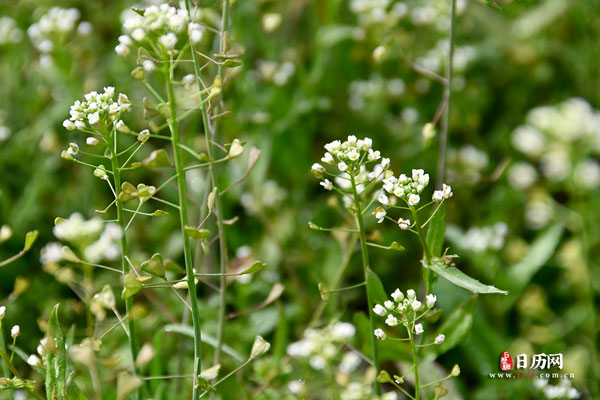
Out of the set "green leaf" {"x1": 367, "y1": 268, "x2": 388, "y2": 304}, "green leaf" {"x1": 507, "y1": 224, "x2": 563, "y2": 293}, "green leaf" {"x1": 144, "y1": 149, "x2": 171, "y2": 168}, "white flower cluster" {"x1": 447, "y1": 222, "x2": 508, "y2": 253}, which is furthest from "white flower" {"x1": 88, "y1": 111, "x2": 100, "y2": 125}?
"green leaf" {"x1": 507, "y1": 224, "x2": 563, "y2": 293}

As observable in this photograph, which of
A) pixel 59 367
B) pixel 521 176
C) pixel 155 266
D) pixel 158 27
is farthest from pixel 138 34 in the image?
pixel 521 176

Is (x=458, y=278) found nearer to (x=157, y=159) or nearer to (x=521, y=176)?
(x=157, y=159)

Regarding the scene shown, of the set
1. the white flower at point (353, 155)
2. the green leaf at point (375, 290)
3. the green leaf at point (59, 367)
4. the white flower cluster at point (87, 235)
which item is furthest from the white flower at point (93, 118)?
the green leaf at point (375, 290)

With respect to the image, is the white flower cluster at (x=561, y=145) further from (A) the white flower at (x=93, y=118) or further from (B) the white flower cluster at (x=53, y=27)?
(B) the white flower cluster at (x=53, y=27)

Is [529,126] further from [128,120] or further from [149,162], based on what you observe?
[149,162]

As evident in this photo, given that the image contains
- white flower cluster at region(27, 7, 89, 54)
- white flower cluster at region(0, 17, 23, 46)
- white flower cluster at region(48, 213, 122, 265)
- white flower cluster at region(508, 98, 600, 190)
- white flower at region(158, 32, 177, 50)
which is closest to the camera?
white flower at region(158, 32, 177, 50)

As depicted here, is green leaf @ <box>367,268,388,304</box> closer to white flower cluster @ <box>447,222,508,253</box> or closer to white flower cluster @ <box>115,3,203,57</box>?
white flower cluster @ <box>115,3,203,57</box>
